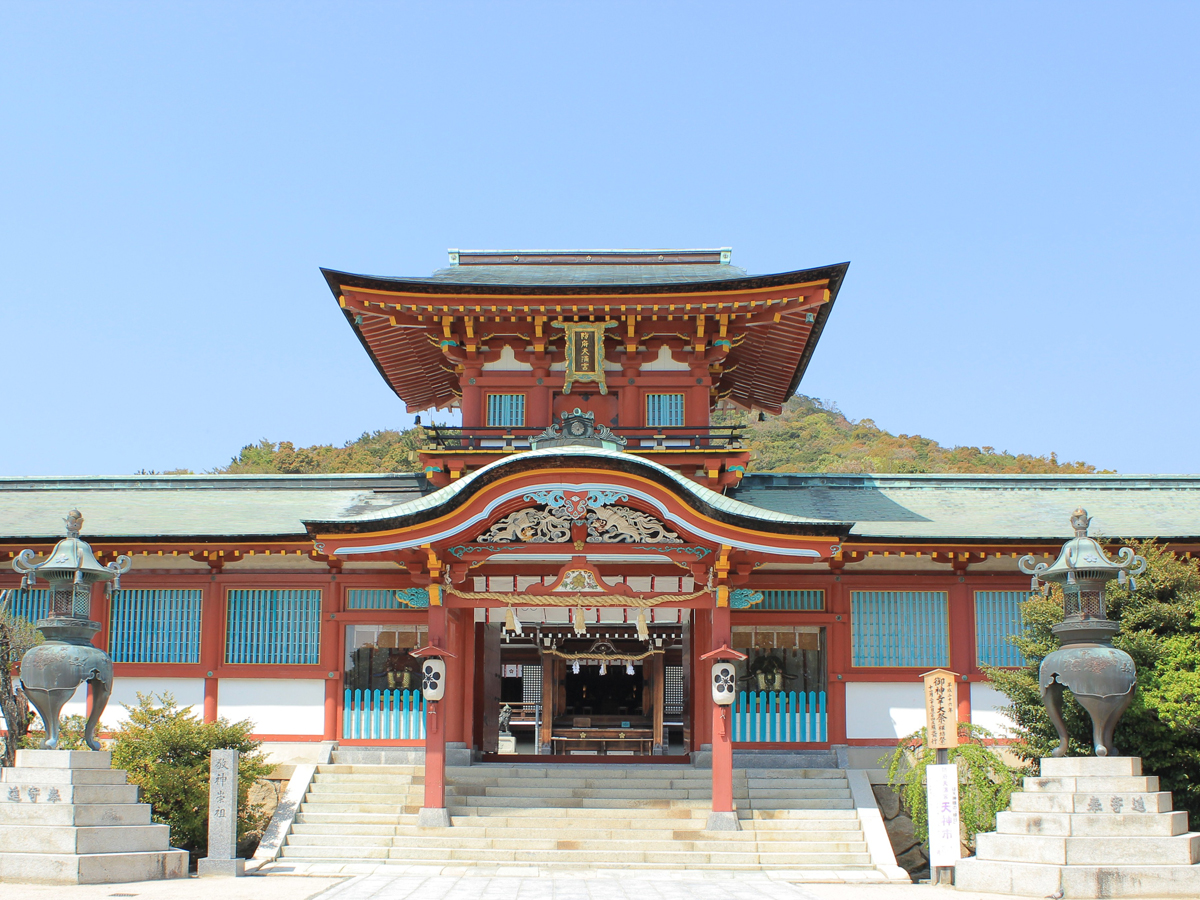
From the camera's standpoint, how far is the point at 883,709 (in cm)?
1730

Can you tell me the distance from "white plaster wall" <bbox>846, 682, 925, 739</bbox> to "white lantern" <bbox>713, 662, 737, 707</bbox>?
10.3 ft

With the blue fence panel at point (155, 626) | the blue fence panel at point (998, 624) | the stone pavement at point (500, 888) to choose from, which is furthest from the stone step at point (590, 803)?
the blue fence panel at point (155, 626)

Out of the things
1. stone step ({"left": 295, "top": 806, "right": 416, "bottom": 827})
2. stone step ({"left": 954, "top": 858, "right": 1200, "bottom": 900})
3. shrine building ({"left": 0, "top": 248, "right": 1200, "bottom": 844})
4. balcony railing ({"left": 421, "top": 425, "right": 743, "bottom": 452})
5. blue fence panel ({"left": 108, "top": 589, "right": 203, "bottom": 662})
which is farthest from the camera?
balcony railing ({"left": 421, "top": 425, "right": 743, "bottom": 452})

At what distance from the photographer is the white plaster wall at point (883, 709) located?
17219 mm

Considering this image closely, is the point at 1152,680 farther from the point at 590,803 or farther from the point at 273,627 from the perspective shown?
the point at 273,627

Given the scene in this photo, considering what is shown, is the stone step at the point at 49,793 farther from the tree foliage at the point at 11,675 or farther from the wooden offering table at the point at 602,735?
the wooden offering table at the point at 602,735

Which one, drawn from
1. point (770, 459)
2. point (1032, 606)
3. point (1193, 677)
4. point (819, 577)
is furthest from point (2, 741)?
point (770, 459)

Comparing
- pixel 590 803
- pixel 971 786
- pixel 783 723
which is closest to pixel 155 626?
pixel 590 803

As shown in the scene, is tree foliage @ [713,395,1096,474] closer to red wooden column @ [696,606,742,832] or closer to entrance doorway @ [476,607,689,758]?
entrance doorway @ [476,607,689,758]

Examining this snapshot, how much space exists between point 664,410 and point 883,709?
6.01m

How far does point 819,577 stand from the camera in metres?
17.6

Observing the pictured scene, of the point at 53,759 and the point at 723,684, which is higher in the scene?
the point at 723,684

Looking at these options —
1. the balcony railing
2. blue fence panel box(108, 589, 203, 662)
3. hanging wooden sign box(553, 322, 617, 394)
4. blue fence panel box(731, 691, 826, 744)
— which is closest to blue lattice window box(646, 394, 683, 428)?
the balcony railing

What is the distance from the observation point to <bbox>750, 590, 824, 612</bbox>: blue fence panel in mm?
17625
